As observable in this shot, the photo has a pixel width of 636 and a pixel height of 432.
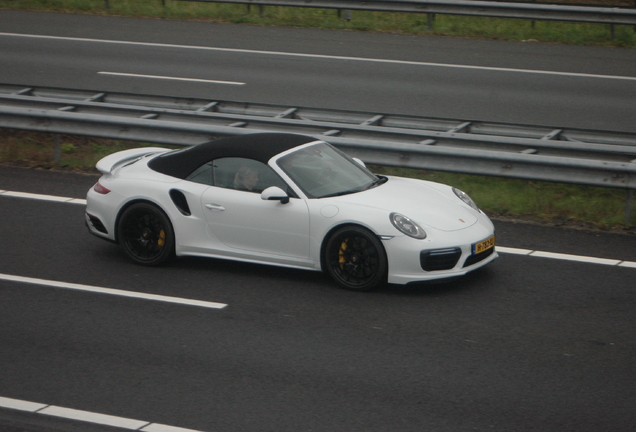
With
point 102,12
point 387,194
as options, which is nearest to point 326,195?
point 387,194

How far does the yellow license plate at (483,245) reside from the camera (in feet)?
23.6

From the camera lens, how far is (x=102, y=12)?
73.2 ft

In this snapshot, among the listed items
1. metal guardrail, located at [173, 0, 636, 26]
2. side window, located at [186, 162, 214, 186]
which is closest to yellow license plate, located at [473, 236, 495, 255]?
side window, located at [186, 162, 214, 186]

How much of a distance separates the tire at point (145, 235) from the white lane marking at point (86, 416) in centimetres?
263

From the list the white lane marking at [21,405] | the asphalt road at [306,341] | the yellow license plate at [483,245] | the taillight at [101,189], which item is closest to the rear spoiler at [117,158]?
the taillight at [101,189]

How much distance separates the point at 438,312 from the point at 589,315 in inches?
48.0

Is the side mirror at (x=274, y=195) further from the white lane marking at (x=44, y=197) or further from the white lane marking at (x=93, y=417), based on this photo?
the white lane marking at (x=44, y=197)

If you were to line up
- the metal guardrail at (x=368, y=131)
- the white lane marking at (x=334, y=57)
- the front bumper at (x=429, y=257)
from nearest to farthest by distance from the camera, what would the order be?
the front bumper at (x=429, y=257), the metal guardrail at (x=368, y=131), the white lane marking at (x=334, y=57)

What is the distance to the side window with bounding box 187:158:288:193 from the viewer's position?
749 cm

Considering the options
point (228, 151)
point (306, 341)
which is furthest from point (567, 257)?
point (228, 151)

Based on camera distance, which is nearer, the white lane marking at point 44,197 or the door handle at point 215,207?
the door handle at point 215,207

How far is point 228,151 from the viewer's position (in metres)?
7.70

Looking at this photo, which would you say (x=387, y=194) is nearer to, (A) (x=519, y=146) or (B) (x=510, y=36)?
(A) (x=519, y=146)

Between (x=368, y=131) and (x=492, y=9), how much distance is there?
1002 cm
